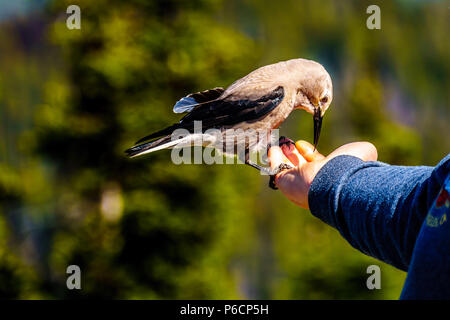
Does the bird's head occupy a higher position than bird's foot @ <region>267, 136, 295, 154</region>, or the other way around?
the bird's head

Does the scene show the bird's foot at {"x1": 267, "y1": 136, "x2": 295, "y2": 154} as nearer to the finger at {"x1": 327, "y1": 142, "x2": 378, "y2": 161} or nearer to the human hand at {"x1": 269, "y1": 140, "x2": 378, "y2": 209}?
the human hand at {"x1": 269, "y1": 140, "x2": 378, "y2": 209}

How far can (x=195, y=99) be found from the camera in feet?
7.09

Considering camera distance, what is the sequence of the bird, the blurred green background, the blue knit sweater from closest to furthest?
the blue knit sweater < the bird < the blurred green background

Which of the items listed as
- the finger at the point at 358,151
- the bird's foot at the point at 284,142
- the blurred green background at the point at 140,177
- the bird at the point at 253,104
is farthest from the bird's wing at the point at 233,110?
the blurred green background at the point at 140,177

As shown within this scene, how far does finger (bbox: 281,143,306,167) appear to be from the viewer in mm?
1977

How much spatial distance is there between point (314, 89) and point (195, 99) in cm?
51

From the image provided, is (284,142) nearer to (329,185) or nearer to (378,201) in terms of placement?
(329,185)

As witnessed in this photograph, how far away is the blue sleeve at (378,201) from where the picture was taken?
1184mm

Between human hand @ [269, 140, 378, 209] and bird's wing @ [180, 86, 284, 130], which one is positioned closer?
human hand @ [269, 140, 378, 209]

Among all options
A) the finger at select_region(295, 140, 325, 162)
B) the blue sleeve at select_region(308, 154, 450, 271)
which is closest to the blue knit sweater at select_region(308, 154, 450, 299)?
the blue sleeve at select_region(308, 154, 450, 271)

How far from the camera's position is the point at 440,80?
9.45m

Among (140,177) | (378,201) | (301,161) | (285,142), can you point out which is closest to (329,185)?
(378,201)
